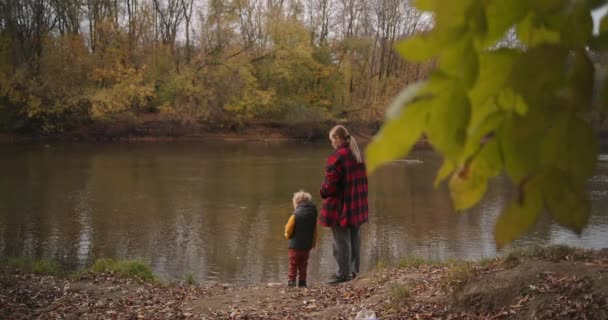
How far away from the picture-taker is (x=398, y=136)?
70 cm

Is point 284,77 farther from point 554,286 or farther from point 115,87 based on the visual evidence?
point 554,286

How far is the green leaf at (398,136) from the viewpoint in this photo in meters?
0.69

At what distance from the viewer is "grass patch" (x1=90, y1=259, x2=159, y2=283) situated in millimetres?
7895

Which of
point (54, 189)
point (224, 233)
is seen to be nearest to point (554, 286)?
point (224, 233)

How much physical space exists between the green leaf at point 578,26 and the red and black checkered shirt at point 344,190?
18.4ft

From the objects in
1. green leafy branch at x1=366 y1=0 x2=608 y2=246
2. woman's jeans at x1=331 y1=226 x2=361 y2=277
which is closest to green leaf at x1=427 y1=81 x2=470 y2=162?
green leafy branch at x1=366 y1=0 x2=608 y2=246

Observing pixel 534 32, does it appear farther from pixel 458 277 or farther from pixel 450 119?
pixel 458 277

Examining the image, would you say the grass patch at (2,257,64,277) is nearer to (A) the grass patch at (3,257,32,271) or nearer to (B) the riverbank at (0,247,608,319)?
(A) the grass patch at (3,257,32,271)

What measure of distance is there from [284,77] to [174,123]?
360 inches

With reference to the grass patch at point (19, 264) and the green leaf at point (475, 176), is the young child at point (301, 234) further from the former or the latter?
the green leaf at point (475, 176)

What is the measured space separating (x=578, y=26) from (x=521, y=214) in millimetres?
302

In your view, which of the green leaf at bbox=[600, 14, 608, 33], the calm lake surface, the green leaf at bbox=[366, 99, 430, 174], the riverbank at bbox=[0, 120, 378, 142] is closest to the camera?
the green leaf at bbox=[366, 99, 430, 174]

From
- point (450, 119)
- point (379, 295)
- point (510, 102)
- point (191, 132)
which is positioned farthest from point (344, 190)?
A: point (191, 132)

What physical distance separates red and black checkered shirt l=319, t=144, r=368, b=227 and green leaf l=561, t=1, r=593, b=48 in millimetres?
5596
